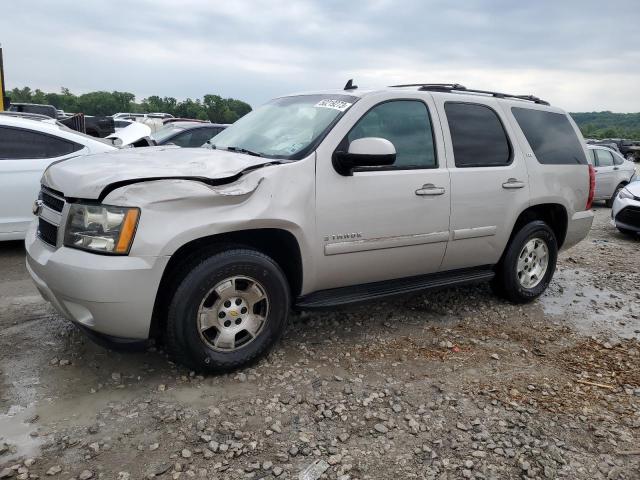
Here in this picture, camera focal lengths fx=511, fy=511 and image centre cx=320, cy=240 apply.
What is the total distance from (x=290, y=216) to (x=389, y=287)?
106 centimetres

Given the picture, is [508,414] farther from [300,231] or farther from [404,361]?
[300,231]

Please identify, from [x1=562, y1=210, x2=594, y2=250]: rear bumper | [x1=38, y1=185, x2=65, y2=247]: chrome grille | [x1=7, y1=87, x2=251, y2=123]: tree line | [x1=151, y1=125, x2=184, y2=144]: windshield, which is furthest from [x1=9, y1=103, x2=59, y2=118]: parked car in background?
[x1=7, y1=87, x2=251, y2=123]: tree line

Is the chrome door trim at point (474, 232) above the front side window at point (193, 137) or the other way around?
the other way around

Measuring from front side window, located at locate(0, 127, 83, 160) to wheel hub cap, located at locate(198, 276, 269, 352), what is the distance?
370 cm

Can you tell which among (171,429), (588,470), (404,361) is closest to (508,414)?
(588,470)

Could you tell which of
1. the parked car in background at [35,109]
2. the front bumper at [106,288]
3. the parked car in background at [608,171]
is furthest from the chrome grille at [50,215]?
the parked car in background at [35,109]

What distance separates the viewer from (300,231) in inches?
127

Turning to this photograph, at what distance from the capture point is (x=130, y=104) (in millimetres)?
81812

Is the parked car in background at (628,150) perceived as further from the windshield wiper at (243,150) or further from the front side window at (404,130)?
the windshield wiper at (243,150)

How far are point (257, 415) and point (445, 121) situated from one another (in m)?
2.58

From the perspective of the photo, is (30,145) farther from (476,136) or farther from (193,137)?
(476,136)

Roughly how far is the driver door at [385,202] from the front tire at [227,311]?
1.33ft

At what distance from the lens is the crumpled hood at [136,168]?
2785mm

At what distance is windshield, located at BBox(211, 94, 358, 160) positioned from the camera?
345 centimetres
